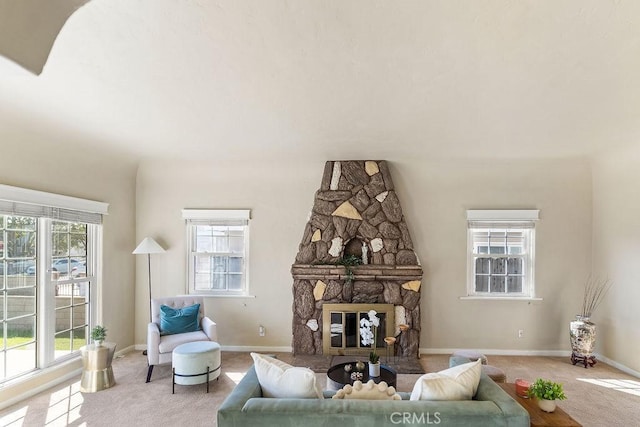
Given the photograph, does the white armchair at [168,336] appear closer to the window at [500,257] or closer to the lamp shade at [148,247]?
the lamp shade at [148,247]

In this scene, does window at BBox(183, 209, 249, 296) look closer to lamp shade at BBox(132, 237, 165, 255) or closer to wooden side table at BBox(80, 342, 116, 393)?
lamp shade at BBox(132, 237, 165, 255)

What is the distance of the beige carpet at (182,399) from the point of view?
339 centimetres

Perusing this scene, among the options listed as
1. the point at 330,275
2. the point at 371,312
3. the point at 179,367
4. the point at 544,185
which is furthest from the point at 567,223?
the point at 179,367

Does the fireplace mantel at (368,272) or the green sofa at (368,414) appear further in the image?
the fireplace mantel at (368,272)

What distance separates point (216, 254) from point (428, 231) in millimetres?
3104

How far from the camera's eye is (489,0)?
1.94 meters

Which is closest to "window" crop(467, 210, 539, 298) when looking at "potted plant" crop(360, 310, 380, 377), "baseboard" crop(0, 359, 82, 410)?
"potted plant" crop(360, 310, 380, 377)

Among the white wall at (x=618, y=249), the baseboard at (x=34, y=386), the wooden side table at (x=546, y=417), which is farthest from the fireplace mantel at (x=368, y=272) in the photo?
the baseboard at (x=34, y=386)

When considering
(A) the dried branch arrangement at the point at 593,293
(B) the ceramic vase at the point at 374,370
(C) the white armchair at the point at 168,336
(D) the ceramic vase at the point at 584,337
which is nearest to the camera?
(B) the ceramic vase at the point at 374,370

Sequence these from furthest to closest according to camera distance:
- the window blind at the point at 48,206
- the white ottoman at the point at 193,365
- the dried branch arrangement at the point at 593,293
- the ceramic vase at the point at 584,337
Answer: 1. the dried branch arrangement at the point at 593,293
2. the ceramic vase at the point at 584,337
3. the white ottoman at the point at 193,365
4. the window blind at the point at 48,206

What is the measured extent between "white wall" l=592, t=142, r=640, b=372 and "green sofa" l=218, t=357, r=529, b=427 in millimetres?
3591

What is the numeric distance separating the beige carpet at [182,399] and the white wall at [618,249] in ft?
1.19

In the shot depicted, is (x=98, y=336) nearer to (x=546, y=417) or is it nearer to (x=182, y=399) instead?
(x=182, y=399)

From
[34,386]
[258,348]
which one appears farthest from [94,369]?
[258,348]
